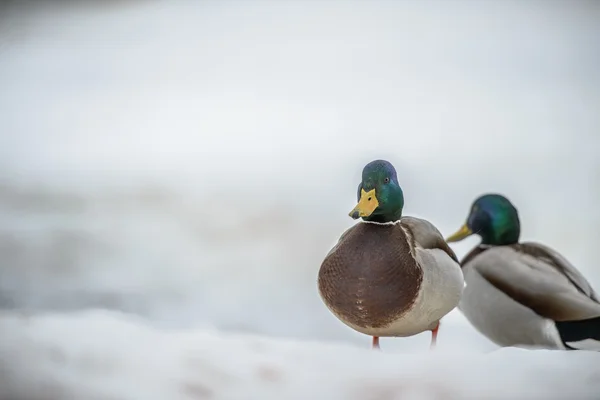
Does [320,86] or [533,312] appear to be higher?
[320,86]

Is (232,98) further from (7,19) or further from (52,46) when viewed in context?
(7,19)

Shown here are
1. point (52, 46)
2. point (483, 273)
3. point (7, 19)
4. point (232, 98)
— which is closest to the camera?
point (483, 273)

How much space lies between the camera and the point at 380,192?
A: 1.59m

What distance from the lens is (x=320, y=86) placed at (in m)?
2.77

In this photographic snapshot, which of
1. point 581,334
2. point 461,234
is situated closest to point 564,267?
point 581,334

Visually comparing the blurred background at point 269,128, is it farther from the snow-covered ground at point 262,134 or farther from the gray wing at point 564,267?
the gray wing at point 564,267

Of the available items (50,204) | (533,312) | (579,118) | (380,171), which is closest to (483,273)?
(533,312)

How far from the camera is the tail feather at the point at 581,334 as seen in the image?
1691 millimetres

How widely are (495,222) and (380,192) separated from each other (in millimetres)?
745

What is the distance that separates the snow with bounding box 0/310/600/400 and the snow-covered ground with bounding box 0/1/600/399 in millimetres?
562

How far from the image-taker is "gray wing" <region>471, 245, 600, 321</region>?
174 cm

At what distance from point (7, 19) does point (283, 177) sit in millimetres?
1252

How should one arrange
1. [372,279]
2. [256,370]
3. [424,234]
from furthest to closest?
[424,234]
[372,279]
[256,370]

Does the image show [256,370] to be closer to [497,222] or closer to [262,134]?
[497,222]
